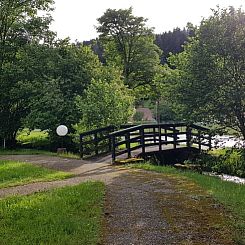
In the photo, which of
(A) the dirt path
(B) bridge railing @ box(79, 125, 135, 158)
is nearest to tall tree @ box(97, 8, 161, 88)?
(B) bridge railing @ box(79, 125, 135, 158)

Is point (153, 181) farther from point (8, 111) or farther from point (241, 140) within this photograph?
point (8, 111)

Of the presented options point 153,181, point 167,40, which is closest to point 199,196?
point 153,181

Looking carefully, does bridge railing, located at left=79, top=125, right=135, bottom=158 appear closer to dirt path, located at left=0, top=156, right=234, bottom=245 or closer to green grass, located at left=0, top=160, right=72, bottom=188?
green grass, located at left=0, top=160, right=72, bottom=188

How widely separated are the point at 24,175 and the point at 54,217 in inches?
212

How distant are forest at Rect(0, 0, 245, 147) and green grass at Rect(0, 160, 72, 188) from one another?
530 centimetres

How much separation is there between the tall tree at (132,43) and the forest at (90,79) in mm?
14545

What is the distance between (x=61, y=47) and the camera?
23.1m

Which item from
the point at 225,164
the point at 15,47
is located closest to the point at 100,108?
the point at 225,164

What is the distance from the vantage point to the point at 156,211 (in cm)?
661

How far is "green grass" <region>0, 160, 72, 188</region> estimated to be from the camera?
1027 cm

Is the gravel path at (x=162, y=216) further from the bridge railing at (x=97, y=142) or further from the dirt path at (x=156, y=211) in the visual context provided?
the bridge railing at (x=97, y=142)

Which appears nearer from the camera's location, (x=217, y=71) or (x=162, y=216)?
(x=162, y=216)

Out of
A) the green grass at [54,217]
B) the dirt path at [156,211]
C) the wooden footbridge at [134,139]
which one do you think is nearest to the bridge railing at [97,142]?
the wooden footbridge at [134,139]

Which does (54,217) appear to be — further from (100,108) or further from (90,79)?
(90,79)
